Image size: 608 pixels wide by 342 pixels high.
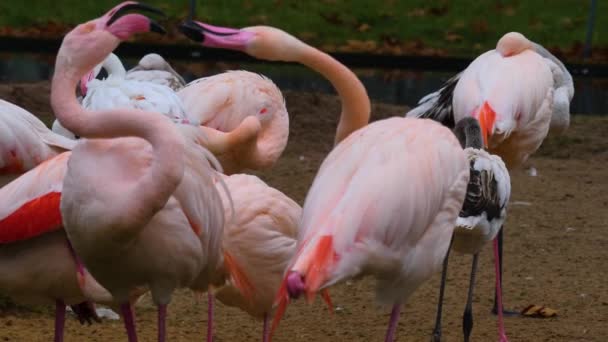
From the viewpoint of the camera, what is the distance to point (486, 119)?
5965mm

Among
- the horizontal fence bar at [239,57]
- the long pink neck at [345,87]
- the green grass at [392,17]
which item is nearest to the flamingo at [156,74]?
the long pink neck at [345,87]

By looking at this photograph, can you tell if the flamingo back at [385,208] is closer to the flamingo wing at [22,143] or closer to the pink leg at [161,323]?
the pink leg at [161,323]

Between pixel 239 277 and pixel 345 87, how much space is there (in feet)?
2.98

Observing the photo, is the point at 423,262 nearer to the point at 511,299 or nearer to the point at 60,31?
the point at 511,299

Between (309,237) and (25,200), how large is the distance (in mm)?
1147

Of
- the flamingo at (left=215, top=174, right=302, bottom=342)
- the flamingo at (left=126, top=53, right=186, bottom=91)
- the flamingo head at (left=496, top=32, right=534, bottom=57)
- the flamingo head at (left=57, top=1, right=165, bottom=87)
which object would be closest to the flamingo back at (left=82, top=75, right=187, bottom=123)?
the flamingo at (left=215, top=174, right=302, bottom=342)

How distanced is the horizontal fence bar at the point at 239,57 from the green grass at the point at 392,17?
2.68ft

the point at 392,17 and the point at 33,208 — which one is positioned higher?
the point at 33,208

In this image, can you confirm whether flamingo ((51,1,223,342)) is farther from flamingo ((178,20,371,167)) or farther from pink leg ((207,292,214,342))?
pink leg ((207,292,214,342))

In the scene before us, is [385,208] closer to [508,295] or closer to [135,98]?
[135,98]

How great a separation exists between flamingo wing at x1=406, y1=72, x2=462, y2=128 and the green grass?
22.7 ft

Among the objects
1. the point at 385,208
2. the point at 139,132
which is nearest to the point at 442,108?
the point at 385,208

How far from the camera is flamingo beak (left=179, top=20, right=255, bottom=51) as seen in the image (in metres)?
4.43

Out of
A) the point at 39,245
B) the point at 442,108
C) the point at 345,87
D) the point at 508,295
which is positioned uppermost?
the point at 345,87
